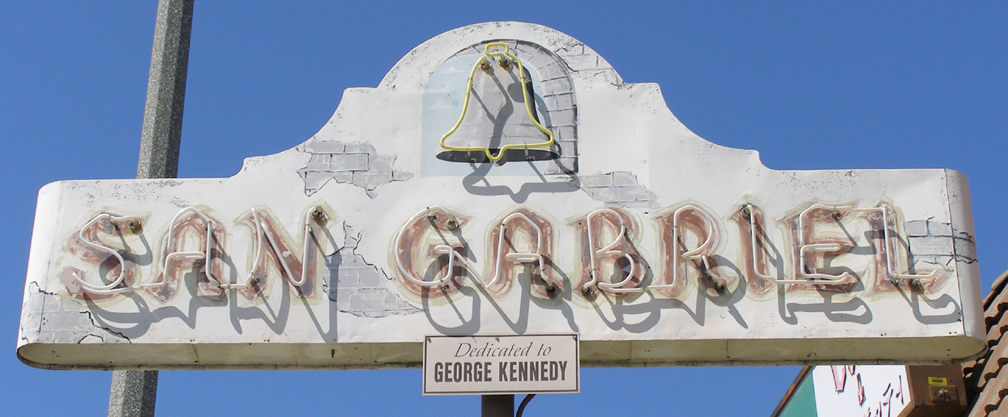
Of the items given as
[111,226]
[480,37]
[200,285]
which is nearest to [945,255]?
[480,37]

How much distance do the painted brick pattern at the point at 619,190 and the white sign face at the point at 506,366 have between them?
43.3 inches

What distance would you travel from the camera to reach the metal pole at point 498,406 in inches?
323

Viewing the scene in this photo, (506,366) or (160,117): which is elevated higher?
(160,117)

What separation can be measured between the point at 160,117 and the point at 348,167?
1.58 metres

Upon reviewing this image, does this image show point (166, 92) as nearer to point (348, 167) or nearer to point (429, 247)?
point (348, 167)

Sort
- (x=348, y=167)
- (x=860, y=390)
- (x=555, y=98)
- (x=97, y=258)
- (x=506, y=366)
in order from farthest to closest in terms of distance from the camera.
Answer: (x=860, y=390), (x=555, y=98), (x=348, y=167), (x=97, y=258), (x=506, y=366)

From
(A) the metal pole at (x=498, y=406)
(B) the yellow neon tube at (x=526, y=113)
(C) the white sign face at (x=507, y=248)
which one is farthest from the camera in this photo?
(B) the yellow neon tube at (x=526, y=113)

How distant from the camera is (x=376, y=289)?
8.29 meters

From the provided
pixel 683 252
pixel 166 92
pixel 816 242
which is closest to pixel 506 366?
pixel 683 252

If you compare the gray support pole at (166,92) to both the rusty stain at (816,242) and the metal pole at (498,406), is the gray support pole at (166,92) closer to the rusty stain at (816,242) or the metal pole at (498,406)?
the metal pole at (498,406)

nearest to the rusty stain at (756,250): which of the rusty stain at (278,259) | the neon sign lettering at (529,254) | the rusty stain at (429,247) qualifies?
the neon sign lettering at (529,254)

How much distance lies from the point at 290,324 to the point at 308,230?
70 centimetres

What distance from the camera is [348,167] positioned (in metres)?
8.73

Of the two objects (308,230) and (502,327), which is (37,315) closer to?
(308,230)
